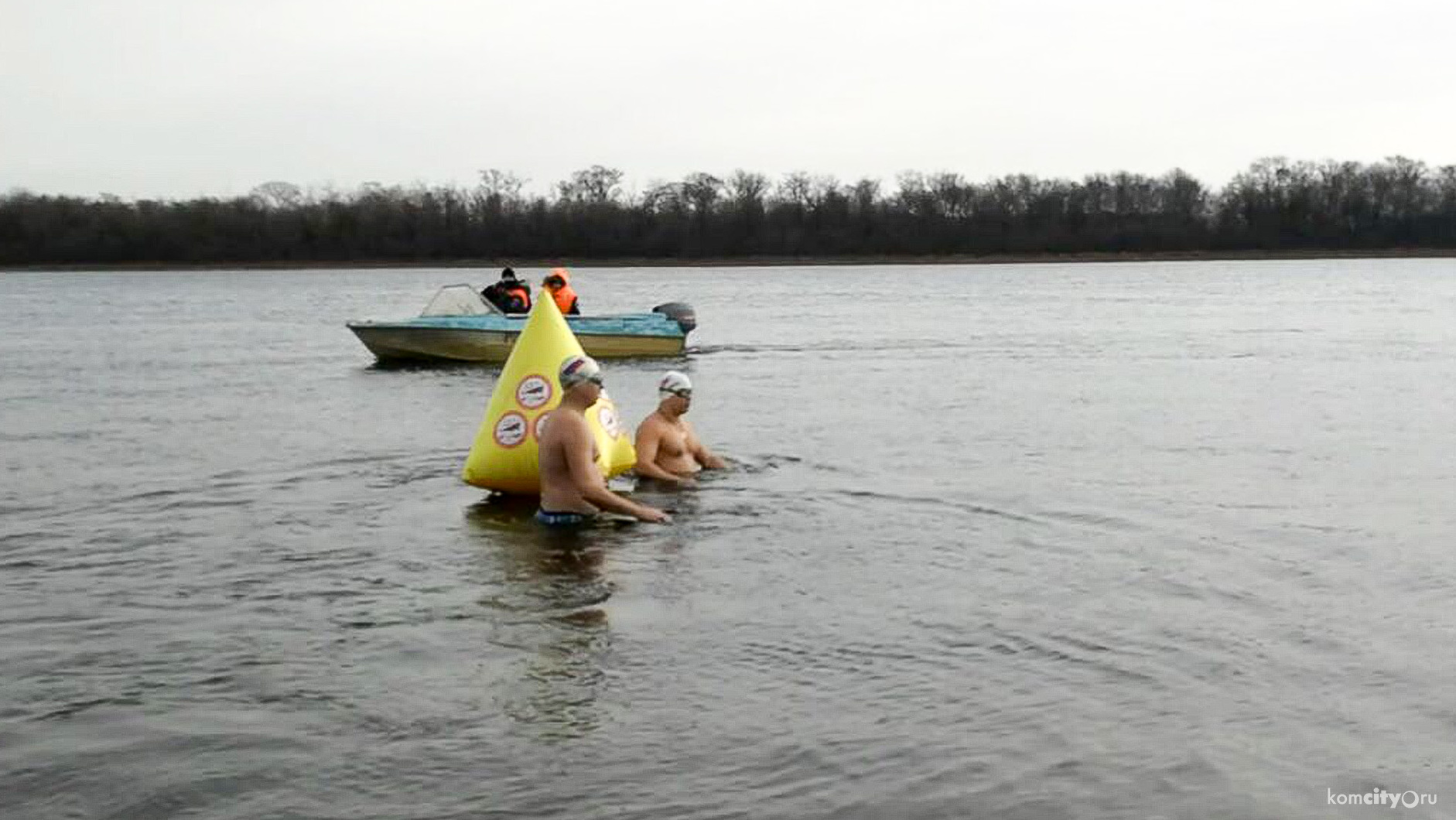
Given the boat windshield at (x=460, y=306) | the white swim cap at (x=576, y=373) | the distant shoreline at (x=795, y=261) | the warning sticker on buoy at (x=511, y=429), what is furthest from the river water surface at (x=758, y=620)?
the distant shoreline at (x=795, y=261)

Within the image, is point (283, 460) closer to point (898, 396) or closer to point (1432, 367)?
point (898, 396)

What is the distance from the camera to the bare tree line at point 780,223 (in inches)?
4252

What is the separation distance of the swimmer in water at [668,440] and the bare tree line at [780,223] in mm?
93806

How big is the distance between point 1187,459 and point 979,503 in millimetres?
3969

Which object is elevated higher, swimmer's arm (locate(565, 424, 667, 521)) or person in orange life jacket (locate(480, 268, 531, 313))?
person in orange life jacket (locate(480, 268, 531, 313))

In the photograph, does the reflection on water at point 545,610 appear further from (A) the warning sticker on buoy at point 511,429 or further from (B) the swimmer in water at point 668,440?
(B) the swimmer in water at point 668,440

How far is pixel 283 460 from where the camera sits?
17359 millimetres

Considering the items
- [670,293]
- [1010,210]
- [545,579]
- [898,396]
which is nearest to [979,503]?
[545,579]

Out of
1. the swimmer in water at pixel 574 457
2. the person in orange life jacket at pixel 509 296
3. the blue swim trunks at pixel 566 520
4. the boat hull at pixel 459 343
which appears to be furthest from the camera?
the person in orange life jacket at pixel 509 296

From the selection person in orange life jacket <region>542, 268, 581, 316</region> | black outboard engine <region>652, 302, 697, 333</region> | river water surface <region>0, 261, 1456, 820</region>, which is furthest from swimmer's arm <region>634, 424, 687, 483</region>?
black outboard engine <region>652, 302, 697, 333</region>

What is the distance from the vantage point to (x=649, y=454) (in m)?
14.1

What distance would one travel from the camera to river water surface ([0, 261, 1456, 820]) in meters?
7.16

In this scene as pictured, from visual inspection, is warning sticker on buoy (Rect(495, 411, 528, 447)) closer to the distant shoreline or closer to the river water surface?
the river water surface

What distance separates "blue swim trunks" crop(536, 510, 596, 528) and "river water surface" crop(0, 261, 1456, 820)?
0.17 metres
